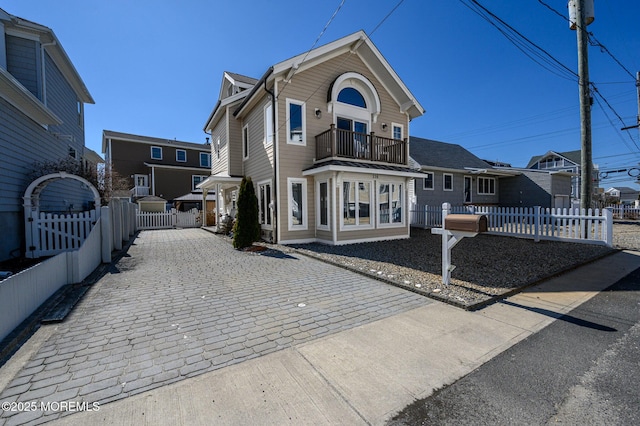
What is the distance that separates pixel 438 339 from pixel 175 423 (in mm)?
2794

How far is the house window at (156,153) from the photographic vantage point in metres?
28.4

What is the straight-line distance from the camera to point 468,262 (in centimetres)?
718

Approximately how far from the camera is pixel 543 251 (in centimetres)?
867

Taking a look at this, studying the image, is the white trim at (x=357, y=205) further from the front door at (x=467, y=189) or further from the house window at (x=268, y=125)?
the front door at (x=467, y=189)

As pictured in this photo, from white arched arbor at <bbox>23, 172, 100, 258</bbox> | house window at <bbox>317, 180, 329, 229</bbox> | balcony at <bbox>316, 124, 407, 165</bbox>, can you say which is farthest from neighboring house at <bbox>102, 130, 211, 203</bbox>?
balcony at <bbox>316, 124, 407, 165</bbox>

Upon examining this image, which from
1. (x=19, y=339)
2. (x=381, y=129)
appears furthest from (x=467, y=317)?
(x=381, y=129)

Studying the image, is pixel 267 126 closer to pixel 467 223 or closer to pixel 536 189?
pixel 467 223

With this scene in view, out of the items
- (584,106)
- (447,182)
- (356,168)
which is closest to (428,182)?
(447,182)

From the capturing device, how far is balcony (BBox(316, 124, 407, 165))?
32.9ft

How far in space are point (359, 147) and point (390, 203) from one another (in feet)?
8.61

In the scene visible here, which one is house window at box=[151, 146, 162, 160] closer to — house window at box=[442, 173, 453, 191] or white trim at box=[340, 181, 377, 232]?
white trim at box=[340, 181, 377, 232]

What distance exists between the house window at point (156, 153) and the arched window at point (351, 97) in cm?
2479

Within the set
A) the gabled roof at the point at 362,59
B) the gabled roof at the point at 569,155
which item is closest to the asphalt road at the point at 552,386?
the gabled roof at the point at 362,59

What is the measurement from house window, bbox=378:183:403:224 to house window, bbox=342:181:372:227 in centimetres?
60
